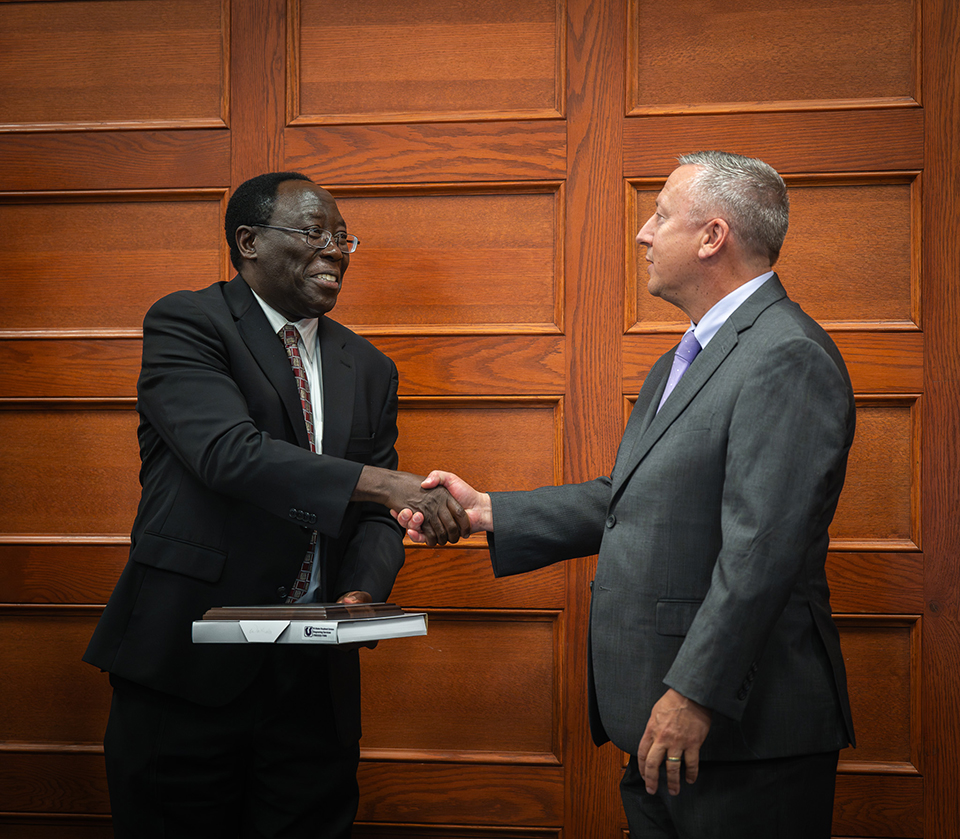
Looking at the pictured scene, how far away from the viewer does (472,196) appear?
256 centimetres

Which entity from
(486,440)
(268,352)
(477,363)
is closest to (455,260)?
(477,363)

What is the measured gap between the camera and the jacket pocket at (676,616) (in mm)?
1468

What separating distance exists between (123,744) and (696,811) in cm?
122

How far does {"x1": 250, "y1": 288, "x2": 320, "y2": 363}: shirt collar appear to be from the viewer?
201 centimetres

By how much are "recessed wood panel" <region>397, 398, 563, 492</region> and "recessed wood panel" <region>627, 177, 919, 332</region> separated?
0.53 m

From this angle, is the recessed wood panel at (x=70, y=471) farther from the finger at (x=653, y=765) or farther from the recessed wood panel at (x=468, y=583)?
the finger at (x=653, y=765)

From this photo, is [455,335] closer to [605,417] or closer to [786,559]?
[605,417]

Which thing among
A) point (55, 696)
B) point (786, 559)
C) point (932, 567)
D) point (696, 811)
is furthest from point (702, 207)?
point (55, 696)

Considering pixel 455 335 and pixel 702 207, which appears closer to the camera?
pixel 702 207

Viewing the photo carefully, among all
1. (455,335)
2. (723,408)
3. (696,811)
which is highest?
(455,335)

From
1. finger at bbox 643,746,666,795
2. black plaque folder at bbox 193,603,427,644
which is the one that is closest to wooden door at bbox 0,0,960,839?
black plaque folder at bbox 193,603,427,644

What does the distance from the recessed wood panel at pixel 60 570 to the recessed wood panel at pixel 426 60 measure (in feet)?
4.95

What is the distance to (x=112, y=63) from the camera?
266 centimetres

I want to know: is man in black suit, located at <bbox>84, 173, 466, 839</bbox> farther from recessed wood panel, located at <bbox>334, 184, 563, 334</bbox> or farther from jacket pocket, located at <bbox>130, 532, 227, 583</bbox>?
recessed wood panel, located at <bbox>334, 184, 563, 334</bbox>
